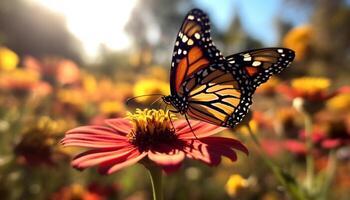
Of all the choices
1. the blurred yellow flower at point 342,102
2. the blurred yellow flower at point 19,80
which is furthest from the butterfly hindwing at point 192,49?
the blurred yellow flower at point 342,102

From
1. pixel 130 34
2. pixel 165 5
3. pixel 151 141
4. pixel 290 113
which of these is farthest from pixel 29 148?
pixel 165 5

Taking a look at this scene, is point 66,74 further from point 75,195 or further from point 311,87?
point 311,87

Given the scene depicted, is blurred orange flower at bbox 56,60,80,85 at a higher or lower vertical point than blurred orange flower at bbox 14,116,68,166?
higher

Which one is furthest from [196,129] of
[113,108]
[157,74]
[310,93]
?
[157,74]

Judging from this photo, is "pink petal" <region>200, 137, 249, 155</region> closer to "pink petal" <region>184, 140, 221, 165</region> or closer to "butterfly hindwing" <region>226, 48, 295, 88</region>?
"pink petal" <region>184, 140, 221, 165</region>

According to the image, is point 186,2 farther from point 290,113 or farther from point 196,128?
point 196,128

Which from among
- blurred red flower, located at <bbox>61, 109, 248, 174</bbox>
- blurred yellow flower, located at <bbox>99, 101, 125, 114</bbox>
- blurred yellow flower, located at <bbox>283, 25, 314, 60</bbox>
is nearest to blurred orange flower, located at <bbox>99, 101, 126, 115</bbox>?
blurred yellow flower, located at <bbox>99, 101, 125, 114</bbox>
